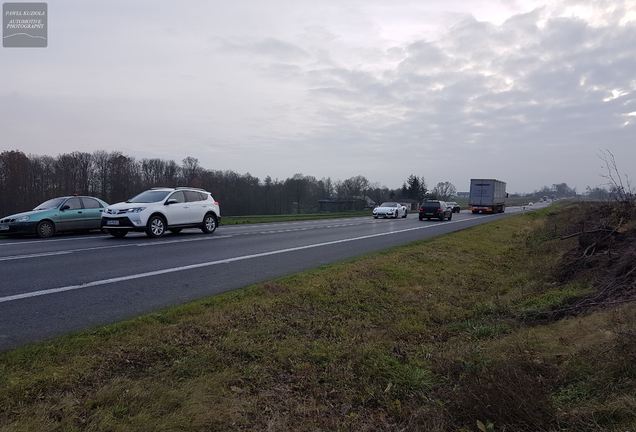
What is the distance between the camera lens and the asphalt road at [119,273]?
5.64m

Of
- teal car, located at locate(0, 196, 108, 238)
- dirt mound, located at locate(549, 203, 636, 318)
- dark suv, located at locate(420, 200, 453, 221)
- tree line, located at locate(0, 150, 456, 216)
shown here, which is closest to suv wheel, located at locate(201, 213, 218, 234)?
teal car, located at locate(0, 196, 108, 238)

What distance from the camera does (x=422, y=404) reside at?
13.5ft

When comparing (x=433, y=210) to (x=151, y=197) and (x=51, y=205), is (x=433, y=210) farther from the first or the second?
(x=51, y=205)

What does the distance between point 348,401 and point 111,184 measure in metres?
66.1

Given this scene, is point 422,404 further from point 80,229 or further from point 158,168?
point 158,168

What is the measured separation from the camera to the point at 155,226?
15.1 meters

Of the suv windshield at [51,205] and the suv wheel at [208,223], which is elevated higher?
the suv windshield at [51,205]

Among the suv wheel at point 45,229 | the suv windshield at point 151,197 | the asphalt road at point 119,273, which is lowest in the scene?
the asphalt road at point 119,273

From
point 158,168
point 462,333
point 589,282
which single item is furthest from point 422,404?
point 158,168

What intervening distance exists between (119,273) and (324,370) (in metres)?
5.38

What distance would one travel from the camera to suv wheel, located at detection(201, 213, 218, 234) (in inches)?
683

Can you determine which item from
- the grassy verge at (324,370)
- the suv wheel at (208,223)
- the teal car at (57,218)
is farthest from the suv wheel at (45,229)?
the grassy verge at (324,370)

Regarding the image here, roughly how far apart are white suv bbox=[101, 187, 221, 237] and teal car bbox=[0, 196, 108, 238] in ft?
7.56

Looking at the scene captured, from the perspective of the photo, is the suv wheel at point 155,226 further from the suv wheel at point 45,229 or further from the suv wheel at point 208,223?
the suv wheel at point 45,229
